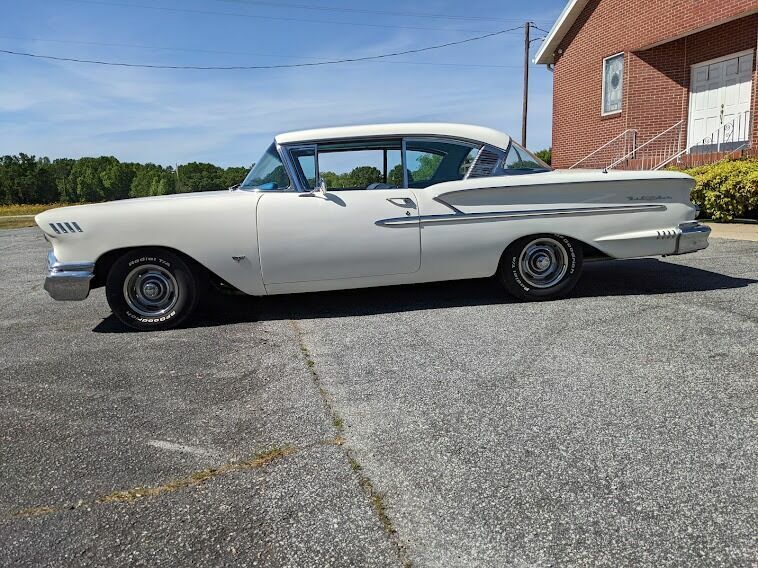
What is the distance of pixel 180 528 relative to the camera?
1961 millimetres

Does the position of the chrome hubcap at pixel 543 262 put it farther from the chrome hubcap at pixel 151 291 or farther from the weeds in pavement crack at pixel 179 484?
the weeds in pavement crack at pixel 179 484

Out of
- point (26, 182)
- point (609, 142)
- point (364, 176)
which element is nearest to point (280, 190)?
point (364, 176)

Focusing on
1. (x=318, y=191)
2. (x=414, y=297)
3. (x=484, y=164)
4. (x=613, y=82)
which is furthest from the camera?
(x=613, y=82)

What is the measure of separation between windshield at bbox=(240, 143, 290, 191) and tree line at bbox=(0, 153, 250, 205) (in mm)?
75393

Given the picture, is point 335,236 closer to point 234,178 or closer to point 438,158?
point 438,158

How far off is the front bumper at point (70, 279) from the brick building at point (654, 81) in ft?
37.7

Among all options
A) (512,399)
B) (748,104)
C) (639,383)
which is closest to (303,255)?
(512,399)

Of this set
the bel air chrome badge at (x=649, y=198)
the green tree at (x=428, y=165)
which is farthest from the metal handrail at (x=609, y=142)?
the green tree at (x=428, y=165)

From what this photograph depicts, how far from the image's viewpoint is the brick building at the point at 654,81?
40.4ft

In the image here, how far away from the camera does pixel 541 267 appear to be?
16.4ft

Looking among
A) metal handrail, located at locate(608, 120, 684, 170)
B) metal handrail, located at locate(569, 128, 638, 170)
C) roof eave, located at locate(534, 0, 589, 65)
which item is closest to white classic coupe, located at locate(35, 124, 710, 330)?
metal handrail, located at locate(608, 120, 684, 170)

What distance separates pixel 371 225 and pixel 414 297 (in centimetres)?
99

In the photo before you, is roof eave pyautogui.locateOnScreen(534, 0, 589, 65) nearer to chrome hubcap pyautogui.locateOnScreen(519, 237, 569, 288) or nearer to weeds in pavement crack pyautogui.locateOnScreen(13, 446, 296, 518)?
chrome hubcap pyautogui.locateOnScreen(519, 237, 569, 288)

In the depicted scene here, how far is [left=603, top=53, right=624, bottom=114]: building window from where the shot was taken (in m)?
15.1
